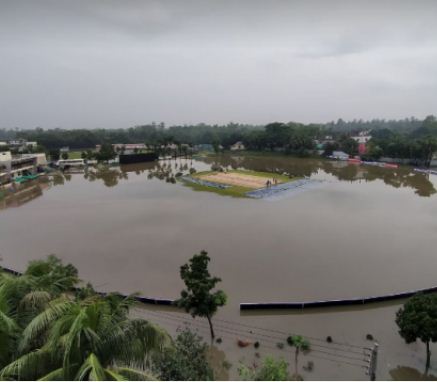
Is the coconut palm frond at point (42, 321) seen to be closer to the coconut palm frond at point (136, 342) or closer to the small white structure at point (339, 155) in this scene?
the coconut palm frond at point (136, 342)

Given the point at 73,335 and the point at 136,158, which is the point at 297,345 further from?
the point at 136,158

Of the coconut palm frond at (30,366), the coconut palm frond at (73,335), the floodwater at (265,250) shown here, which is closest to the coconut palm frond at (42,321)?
the coconut palm frond at (30,366)

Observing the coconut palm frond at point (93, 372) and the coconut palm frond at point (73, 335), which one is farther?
the coconut palm frond at point (73, 335)

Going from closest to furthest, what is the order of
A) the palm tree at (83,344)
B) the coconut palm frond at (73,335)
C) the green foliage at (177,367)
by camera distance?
the coconut palm frond at (73,335)
the palm tree at (83,344)
the green foliage at (177,367)

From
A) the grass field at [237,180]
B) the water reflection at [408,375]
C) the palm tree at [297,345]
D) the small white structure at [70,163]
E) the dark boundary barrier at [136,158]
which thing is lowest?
the water reflection at [408,375]

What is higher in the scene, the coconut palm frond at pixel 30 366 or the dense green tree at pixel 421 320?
the coconut palm frond at pixel 30 366

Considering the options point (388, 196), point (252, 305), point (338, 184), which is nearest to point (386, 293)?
point (252, 305)

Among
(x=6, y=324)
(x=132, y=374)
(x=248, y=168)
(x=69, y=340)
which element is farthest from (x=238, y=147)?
(x=69, y=340)
